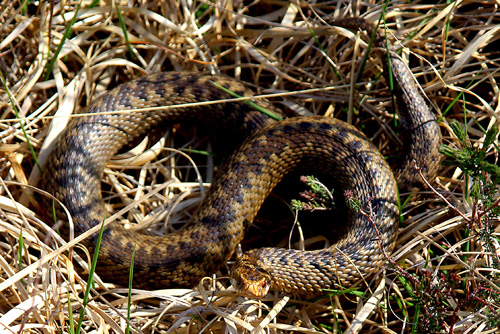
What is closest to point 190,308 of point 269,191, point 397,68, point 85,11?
point 269,191

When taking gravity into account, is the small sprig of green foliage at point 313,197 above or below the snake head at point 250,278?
above

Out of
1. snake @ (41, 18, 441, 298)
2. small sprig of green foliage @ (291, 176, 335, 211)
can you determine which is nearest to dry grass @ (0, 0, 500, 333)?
snake @ (41, 18, 441, 298)

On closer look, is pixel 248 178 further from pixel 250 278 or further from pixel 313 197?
pixel 250 278

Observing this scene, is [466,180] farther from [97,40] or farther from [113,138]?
[97,40]

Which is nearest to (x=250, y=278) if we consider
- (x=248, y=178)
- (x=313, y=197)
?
(x=313, y=197)

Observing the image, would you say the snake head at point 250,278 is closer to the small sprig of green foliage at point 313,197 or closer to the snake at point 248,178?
the snake at point 248,178

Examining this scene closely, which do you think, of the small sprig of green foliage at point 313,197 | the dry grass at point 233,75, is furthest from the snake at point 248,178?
the small sprig of green foliage at point 313,197

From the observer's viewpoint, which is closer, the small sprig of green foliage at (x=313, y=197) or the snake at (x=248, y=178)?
→ the small sprig of green foliage at (x=313, y=197)
